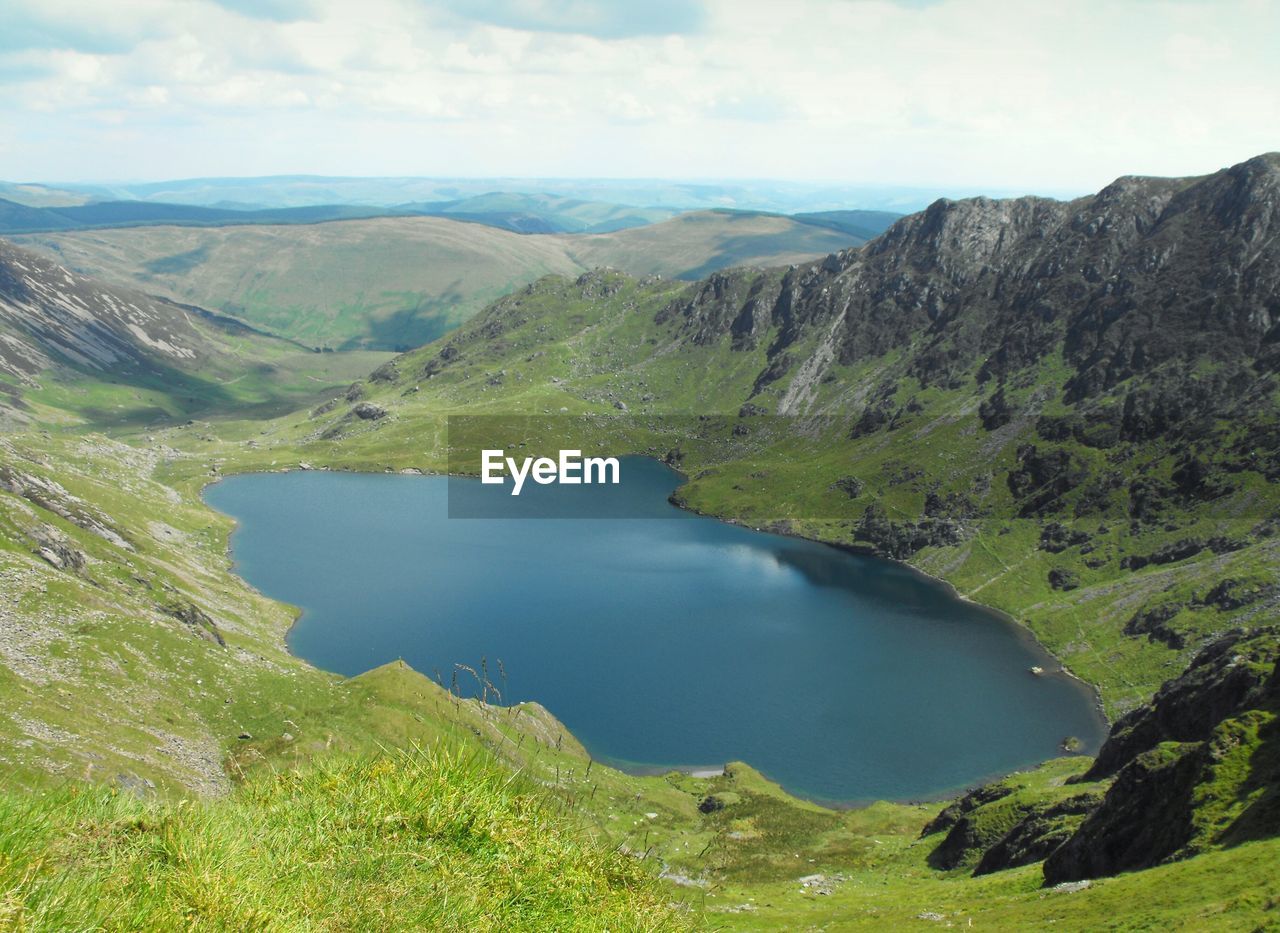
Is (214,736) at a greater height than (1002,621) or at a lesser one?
greater

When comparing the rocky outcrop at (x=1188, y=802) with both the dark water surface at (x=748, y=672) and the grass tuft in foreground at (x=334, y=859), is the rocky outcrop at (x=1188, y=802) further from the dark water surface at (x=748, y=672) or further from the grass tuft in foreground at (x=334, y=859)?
the dark water surface at (x=748, y=672)

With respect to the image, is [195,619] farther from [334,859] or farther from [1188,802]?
[334,859]

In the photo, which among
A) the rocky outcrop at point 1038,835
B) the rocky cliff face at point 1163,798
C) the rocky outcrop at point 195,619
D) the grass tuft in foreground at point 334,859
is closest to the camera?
the grass tuft in foreground at point 334,859

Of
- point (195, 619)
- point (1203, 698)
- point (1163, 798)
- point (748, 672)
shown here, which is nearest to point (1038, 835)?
point (1163, 798)

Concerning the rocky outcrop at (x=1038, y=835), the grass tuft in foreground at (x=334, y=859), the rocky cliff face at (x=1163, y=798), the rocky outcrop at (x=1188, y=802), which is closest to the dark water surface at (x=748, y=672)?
the rocky cliff face at (x=1163, y=798)

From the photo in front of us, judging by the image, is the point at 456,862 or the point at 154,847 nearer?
the point at 154,847

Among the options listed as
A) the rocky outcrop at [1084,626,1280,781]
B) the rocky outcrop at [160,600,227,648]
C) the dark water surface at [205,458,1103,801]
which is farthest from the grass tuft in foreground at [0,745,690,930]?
the rocky outcrop at [160,600,227,648]

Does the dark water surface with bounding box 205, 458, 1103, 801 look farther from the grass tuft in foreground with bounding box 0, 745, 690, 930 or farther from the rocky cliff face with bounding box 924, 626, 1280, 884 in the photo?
the grass tuft in foreground with bounding box 0, 745, 690, 930

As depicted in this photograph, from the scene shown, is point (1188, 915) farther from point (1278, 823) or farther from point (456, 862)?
point (456, 862)

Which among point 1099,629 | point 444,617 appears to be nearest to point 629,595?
point 444,617
